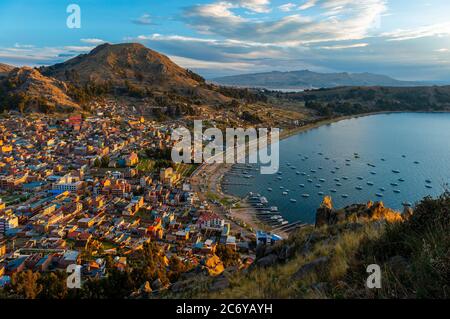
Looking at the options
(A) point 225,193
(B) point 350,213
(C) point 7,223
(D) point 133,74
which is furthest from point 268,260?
(D) point 133,74

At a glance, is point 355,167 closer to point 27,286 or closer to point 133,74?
point 27,286

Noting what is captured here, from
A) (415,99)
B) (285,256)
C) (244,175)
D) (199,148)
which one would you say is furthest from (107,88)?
(415,99)

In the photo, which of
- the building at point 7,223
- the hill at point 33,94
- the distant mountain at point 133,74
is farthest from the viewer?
the distant mountain at point 133,74

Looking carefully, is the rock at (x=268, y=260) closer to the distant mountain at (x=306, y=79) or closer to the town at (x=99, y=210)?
the town at (x=99, y=210)

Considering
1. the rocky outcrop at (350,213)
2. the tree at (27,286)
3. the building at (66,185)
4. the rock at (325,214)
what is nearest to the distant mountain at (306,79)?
the building at (66,185)

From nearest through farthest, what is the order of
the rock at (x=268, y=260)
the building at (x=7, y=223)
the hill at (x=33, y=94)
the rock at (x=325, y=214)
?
the rock at (x=268, y=260) < the rock at (x=325, y=214) < the building at (x=7, y=223) < the hill at (x=33, y=94)
